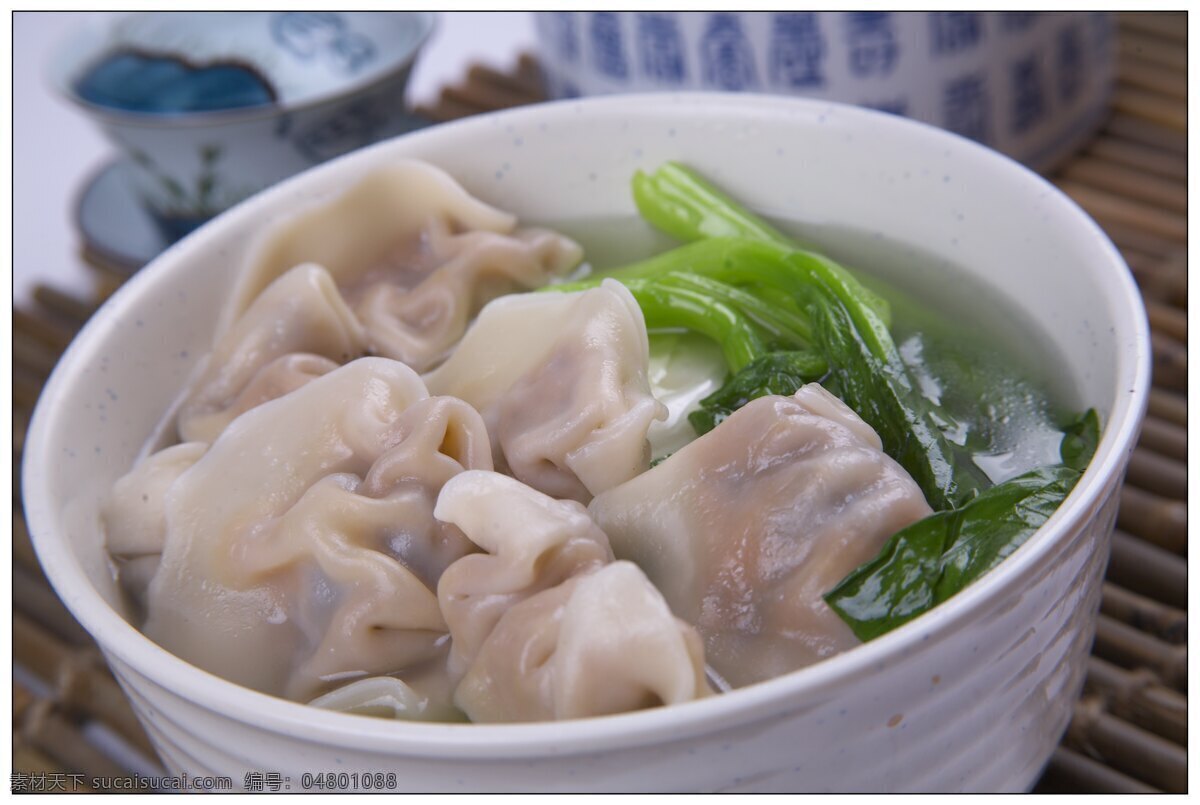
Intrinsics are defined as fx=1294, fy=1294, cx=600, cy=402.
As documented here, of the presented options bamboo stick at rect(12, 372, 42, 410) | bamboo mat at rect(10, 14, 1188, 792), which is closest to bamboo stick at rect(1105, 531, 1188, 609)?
Result: bamboo mat at rect(10, 14, 1188, 792)

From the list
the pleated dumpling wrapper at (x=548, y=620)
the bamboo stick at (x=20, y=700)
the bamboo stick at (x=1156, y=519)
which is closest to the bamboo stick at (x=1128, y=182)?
the bamboo stick at (x=1156, y=519)

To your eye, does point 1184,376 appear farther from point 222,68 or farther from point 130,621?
point 222,68

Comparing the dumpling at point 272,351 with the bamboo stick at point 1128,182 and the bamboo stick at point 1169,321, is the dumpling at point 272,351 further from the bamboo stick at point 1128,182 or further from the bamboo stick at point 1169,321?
the bamboo stick at point 1128,182

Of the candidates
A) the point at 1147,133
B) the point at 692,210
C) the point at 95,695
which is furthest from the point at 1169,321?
the point at 95,695

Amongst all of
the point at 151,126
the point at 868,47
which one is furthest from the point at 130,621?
the point at 868,47

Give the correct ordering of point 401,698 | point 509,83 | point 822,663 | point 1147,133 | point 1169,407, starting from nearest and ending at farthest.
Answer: point 822,663, point 401,698, point 1169,407, point 1147,133, point 509,83

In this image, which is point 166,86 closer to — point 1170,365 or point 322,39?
point 322,39

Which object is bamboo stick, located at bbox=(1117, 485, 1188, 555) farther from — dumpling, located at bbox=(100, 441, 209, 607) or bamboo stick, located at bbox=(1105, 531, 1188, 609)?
dumpling, located at bbox=(100, 441, 209, 607)
